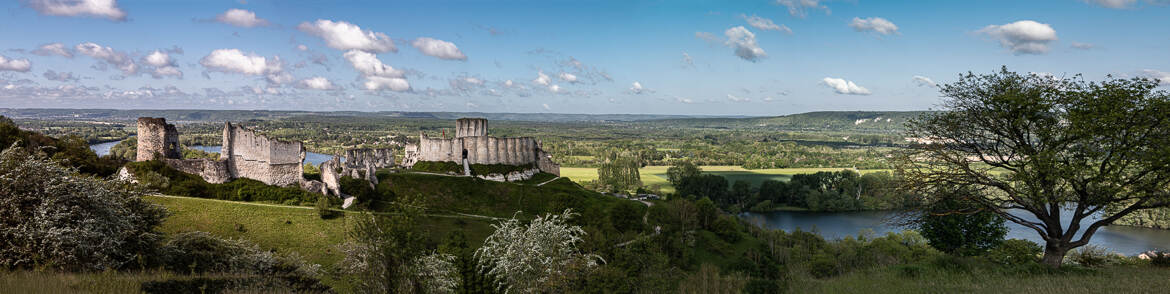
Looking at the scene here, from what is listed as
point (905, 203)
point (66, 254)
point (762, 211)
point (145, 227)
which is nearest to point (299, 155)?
point (145, 227)

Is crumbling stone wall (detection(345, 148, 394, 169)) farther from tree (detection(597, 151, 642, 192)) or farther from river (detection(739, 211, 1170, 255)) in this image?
river (detection(739, 211, 1170, 255))

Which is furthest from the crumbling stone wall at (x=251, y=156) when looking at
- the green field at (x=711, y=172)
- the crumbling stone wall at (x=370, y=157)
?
the green field at (x=711, y=172)

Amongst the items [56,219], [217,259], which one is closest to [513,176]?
[217,259]

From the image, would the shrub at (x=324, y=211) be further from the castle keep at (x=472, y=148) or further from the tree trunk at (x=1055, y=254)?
the tree trunk at (x=1055, y=254)

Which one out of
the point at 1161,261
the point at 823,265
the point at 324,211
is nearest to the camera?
the point at 1161,261

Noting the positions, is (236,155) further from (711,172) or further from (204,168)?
(711,172)

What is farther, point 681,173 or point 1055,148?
point 681,173

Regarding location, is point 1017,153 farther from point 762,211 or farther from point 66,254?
point 762,211
